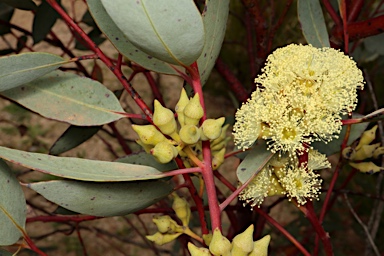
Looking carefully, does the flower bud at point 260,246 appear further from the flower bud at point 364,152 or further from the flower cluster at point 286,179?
the flower bud at point 364,152

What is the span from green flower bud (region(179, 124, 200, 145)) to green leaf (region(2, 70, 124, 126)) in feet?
0.54

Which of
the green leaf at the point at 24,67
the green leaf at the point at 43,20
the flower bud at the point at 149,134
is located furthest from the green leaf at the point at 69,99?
the green leaf at the point at 43,20

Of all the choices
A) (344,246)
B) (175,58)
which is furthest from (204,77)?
(344,246)

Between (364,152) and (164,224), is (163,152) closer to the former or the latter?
(164,224)

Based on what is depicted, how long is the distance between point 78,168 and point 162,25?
0.16 metres

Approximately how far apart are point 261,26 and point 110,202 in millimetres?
471

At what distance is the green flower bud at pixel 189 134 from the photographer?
54 centimetres

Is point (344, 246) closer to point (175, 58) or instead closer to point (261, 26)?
point (261, 26)

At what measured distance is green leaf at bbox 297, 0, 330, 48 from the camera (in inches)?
30.4

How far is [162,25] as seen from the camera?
0.53m

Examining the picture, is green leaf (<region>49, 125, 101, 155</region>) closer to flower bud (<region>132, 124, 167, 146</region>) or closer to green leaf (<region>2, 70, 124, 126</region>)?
green leaf (<region>2, 70, 124, 126</region>)

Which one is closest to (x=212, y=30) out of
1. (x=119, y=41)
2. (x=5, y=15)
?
(x=119, y=41)

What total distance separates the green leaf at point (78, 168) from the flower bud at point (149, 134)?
3 cm

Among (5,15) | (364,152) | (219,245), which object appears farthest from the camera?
(5,15)
